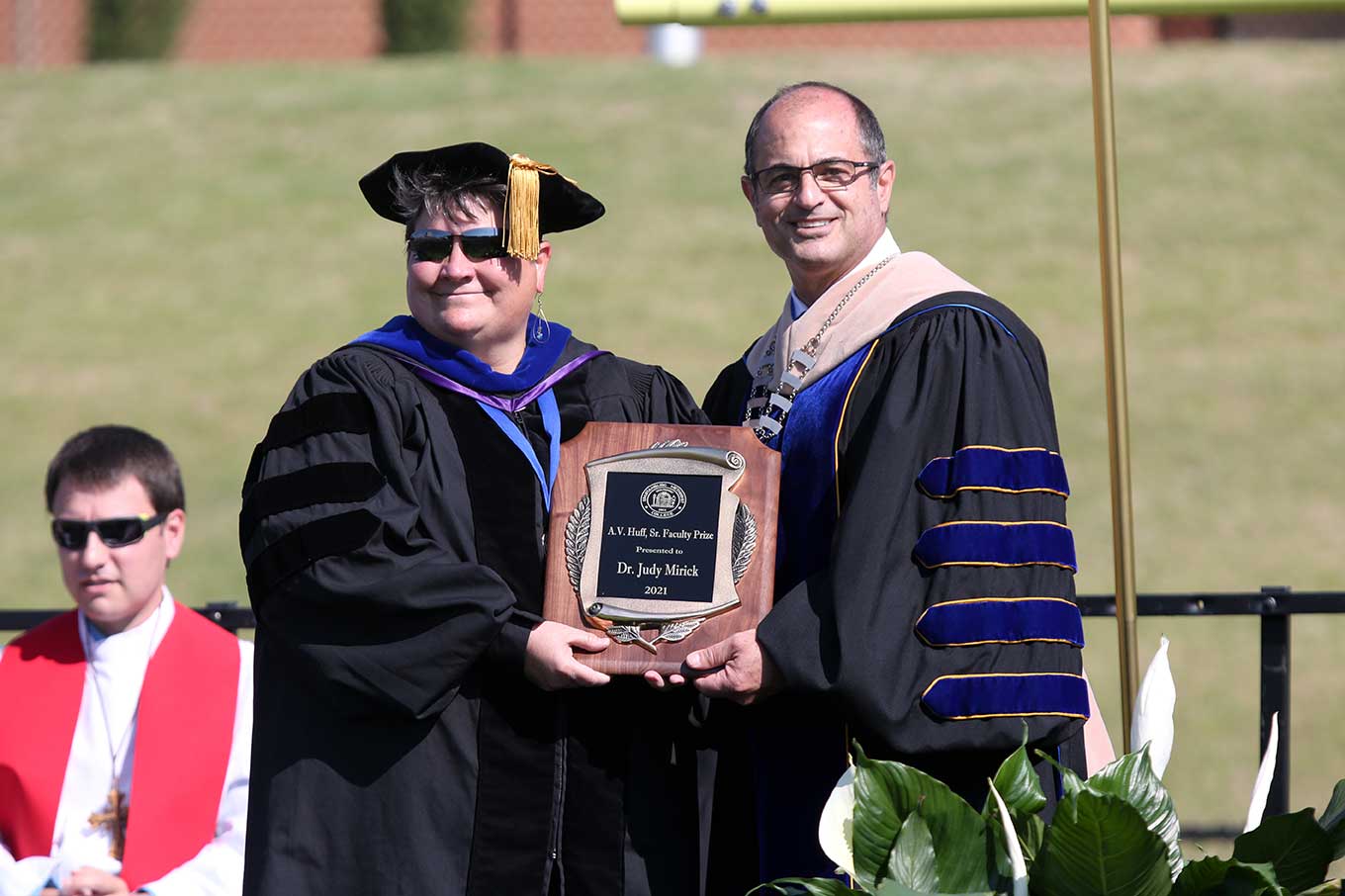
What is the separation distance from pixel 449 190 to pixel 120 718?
165 cm

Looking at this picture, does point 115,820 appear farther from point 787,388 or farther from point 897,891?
point 897,891

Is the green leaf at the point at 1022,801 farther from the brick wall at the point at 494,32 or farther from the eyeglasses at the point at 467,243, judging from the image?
the brick wall at the point at 494,32

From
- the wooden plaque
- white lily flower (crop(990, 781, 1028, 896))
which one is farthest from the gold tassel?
white lily flower (crop(990, 781, 1028, 896))

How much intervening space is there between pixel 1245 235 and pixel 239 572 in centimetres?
1202

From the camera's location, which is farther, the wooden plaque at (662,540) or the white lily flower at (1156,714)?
the wooden plaque at (662,540)

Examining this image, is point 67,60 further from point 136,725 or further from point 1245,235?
point 136,725

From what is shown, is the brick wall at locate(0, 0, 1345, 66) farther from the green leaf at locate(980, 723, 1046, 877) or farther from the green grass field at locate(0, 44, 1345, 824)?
the green leaf at locate(980, 723, 1046, 877)

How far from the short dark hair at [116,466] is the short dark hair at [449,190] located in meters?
1.07

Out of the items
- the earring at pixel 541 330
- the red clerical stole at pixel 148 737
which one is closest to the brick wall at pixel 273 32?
the red clerical stole at pixel 148 737

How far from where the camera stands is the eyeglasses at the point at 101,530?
4.09 metres

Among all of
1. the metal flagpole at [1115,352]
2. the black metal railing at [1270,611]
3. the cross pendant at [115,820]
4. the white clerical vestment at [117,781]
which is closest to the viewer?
the metal flagpole at [1115,352]

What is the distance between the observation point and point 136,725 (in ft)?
13.8

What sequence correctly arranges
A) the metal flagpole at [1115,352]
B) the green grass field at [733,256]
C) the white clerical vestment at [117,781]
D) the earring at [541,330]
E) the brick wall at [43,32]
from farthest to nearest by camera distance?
1. the brick wall at [43,32]
2. the green grass field at [733,256]
3. the white clerical vestment at [117,781]
4. the earring at [541,330]
5. the metal flagpole at [1115,352]

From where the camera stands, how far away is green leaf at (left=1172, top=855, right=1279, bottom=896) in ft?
6.85
